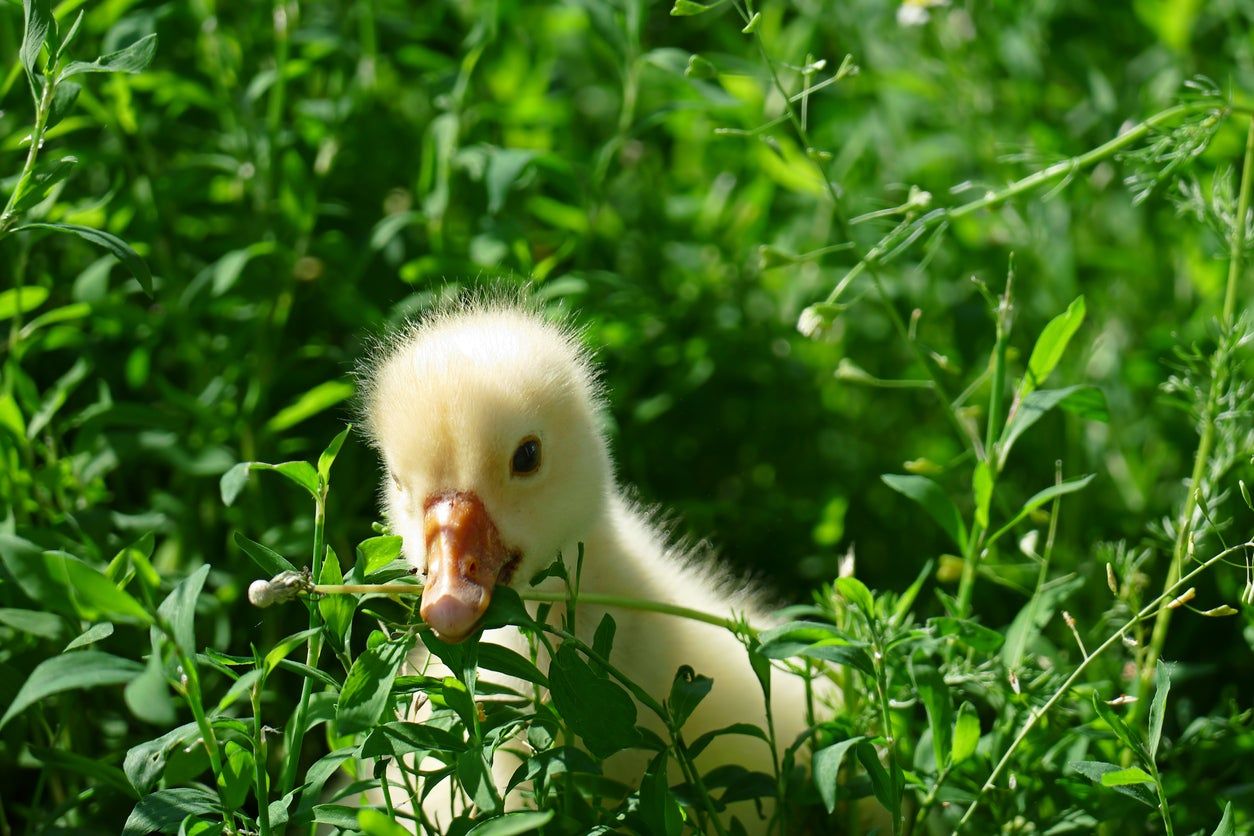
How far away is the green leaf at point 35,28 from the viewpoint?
1695 mm

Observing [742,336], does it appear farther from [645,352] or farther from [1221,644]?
[1221,644]

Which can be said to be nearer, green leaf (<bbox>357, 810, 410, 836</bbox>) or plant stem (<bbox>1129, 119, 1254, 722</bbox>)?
green leaf (<bbox>357, 810, 410, 836</bbox>)

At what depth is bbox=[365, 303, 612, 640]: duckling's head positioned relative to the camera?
1.83 meters

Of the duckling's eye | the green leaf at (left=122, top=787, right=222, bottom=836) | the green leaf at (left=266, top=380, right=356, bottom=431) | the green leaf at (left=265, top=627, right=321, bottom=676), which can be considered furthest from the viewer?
the green leaf at (left=266, top=380, right=356, bottom=431)

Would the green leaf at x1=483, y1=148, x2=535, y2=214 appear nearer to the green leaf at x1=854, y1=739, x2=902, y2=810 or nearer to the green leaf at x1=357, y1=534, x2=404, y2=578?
the green leaf at x1=357, y1=534, x2=404, y2=578

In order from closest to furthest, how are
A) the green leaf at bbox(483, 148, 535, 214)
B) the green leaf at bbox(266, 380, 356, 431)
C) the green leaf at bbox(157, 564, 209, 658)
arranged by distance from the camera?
the green leaf at bbox(157, 564, 209, 658), the green leaf at bbox(483, 148, 535, 214), the green leaf at bbox(266, 380, 356, 431)

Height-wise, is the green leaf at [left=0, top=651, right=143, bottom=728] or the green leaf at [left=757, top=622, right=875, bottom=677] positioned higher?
the green leaf at [left=0, top=651, right=143, bottom=728]

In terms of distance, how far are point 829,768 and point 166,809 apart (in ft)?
2.65

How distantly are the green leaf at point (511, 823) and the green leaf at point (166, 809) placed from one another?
1.11 feet

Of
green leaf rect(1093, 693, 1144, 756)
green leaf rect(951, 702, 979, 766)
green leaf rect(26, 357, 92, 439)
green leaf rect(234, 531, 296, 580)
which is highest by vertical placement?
green leaf rect(26, 357, 92, 439)

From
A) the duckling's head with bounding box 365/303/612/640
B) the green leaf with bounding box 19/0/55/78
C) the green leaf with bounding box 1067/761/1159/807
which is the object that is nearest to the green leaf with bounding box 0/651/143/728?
the duckling's head with bounding box 365/303/612/640

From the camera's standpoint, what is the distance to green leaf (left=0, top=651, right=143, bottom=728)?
127 cm

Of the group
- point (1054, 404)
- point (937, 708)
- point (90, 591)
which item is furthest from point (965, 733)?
point (90, 591)

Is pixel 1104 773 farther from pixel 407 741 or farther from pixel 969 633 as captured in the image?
pixel 407 741
